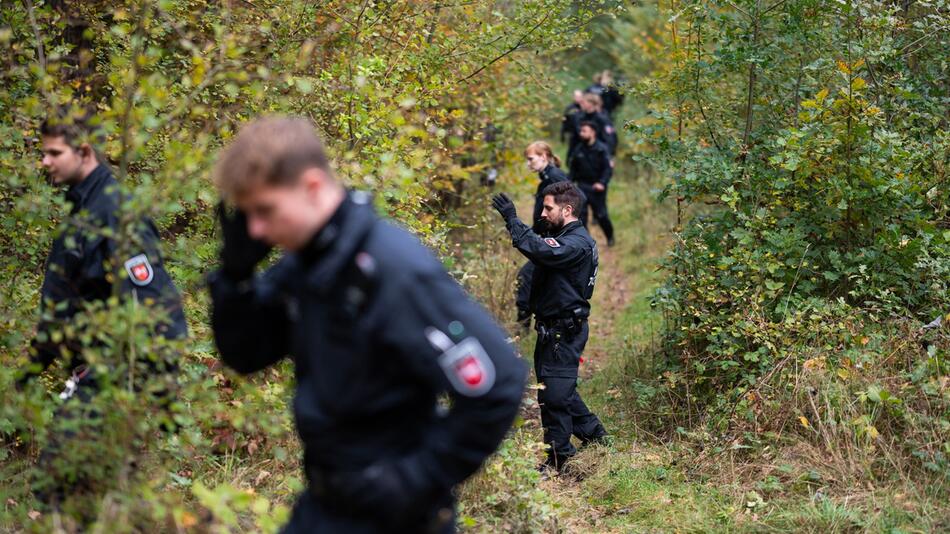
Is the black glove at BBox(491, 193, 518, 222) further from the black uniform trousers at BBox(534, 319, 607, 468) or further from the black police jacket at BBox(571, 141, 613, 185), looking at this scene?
the black police jacket at BBox(571, 141, 613, 185)

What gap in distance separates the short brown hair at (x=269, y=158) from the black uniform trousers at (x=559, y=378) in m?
4.01

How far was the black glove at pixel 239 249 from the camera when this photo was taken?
8.85ft

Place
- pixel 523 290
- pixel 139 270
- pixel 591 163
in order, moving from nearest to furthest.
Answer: pixel 139 270, pixel 523 290, pixel 591 163

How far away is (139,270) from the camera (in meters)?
3.55

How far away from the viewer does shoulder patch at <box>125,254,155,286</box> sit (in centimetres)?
352

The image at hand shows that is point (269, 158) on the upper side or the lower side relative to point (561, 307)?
upper

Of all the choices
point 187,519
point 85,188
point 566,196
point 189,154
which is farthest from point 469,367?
point 566,196

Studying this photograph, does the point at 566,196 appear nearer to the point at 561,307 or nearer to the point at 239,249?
the point at 561,307

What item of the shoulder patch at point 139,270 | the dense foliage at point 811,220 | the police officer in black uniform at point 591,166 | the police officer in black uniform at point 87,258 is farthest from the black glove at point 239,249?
the police officer in black uniform at point 591,166

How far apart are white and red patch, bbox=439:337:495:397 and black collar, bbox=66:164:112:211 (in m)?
2.09

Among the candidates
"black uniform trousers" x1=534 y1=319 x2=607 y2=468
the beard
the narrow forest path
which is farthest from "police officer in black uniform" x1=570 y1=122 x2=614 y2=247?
"black uniform trousers" x1=534 y1=319 x2=607 y2=468

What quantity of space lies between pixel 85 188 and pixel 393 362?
1.99 meters

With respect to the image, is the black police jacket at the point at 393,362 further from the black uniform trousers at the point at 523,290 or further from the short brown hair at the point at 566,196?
the black uniform trousers at the point at 523,290

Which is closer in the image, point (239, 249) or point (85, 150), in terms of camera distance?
point (239, 249)
